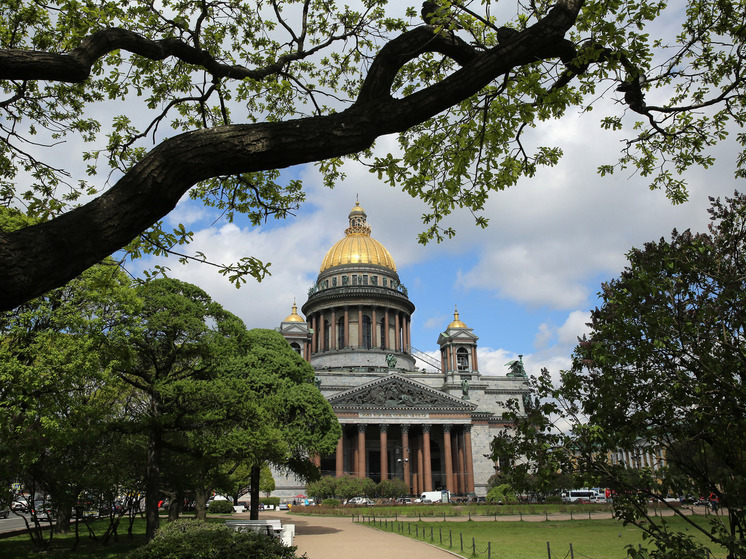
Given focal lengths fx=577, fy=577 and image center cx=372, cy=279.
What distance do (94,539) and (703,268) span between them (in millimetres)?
28568

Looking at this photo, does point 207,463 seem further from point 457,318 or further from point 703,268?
point 457,318

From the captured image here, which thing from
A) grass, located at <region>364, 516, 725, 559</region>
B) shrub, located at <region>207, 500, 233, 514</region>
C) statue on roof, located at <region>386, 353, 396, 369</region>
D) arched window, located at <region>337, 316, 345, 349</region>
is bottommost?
shrub, located at <region>207, 500, 233, 514</region>

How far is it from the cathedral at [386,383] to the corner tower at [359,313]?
6.2 inches

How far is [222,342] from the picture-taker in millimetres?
25156

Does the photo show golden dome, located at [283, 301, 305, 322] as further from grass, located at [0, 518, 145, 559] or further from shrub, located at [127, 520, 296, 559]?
shrub, located at [127, 520, 296, 559]

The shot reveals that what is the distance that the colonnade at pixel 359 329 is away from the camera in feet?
288

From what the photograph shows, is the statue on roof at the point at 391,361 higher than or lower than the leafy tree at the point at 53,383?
higher

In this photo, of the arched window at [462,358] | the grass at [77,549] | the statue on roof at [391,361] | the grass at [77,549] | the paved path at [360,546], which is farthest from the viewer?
the arched window at [462,358]

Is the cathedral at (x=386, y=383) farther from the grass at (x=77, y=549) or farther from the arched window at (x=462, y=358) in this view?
the grass at (x=77, y=549)

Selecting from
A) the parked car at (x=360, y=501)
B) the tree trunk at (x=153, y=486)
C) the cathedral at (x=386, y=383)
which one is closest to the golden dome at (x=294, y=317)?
the cathedral at (x=386, y=383)

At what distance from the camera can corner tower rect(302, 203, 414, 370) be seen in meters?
86.1

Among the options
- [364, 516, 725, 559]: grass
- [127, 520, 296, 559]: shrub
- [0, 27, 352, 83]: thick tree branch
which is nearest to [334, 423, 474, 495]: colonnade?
[364, 516, 725, 559]: grass

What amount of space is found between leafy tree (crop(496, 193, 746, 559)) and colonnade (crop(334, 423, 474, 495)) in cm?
6313

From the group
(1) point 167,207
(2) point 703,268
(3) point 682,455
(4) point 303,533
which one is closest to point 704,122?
(2) point 703,268
